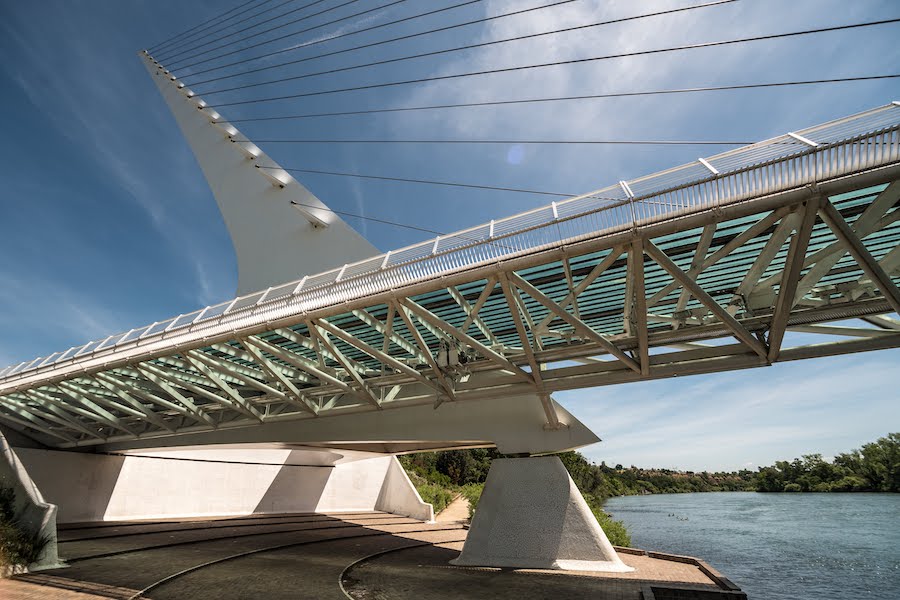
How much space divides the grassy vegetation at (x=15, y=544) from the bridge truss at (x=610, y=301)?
538 cm

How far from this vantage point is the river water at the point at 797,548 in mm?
16344

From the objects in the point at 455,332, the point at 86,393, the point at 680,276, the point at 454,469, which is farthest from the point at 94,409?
the point at 454,469

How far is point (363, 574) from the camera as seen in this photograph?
13391mm

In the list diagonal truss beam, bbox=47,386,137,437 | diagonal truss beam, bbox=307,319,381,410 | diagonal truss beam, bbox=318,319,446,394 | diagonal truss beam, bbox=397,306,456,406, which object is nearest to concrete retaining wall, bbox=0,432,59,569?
diagonal truss beam, bbox=47,386,137,437

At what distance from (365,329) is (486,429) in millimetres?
5657

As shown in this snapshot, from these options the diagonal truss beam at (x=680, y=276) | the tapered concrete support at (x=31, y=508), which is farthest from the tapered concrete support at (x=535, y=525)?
the tapered concrete support at (x=31, y=508)

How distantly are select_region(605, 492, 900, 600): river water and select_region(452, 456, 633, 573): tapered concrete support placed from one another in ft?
17.8

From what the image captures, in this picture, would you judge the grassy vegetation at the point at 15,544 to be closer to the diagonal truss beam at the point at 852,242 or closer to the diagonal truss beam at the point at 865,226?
the diagonal truss beam at the point at 852,242

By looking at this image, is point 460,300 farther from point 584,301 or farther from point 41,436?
point 41,436

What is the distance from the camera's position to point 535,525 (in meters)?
14.0

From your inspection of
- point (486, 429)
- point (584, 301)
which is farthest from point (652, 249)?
point (486, 429)

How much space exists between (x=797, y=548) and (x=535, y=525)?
20.9 m

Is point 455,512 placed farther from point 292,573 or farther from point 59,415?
point 59,415

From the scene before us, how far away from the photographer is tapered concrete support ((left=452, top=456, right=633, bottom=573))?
13.4 metres
